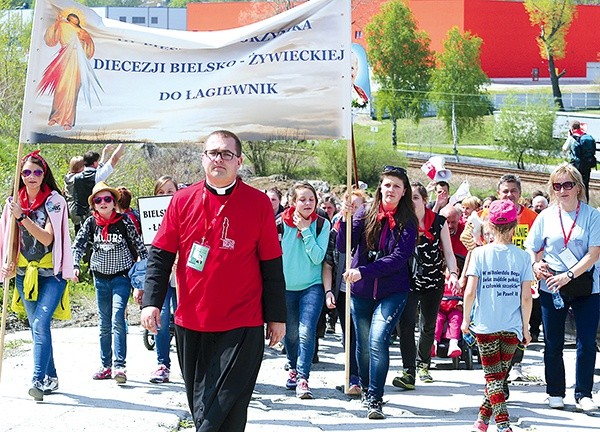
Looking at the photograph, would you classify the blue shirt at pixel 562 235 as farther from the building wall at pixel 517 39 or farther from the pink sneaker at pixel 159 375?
the building wall at pixel 517 39

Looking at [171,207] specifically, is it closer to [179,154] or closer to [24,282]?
[24,282]

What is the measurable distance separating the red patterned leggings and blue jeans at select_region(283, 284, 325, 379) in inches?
87.3

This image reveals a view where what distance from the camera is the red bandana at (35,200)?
9.65 meters

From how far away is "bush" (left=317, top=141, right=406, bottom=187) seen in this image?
39.3m

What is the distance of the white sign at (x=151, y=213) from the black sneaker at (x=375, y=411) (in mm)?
2851

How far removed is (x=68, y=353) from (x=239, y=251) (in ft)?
18.1

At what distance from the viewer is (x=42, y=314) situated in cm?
962

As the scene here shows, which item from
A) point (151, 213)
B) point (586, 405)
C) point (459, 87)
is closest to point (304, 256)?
point (151, 213)

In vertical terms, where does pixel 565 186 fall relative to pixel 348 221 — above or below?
above

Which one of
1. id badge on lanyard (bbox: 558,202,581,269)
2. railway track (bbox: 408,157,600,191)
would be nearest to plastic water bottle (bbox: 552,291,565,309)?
id badge on lanyard (bbox: 558,202,581,269)

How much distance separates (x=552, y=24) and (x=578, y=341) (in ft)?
226

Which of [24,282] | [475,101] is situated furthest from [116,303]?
[475,101]

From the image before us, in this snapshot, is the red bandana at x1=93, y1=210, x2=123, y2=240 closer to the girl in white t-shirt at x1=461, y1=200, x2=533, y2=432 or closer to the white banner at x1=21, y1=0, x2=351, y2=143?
the white banner at x1=21, y1=0, x2=351, y2=143

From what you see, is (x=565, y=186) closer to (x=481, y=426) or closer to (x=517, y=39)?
(x=481, y=426)
